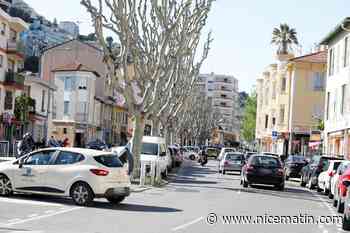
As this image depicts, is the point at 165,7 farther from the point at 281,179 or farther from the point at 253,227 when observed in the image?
the point at 253,227

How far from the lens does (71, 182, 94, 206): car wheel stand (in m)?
17.9

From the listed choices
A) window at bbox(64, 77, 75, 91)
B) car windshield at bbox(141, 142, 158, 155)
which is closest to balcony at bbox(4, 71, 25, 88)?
car windshield at bbox(141, 142, 158, 155)

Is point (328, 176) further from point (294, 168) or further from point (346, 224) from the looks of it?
point (294, 168)

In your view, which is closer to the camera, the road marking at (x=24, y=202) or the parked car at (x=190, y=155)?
the road marking at (x=24, y=202)

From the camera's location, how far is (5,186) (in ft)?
62.3

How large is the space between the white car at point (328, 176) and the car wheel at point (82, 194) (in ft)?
41.6

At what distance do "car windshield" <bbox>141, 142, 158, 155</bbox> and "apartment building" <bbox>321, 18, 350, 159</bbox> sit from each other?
49.4 feet

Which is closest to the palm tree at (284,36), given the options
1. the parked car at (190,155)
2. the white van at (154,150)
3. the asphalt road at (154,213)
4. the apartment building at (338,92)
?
the parked car at (190,155)

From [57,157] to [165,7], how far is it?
18.1 m

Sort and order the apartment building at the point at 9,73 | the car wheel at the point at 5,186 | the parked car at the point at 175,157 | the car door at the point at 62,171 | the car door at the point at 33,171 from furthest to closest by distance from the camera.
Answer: the apartment building at the point at 9,73, the parked car at the point at 175,157, the car wheel at the point at 5,186, the car door at the point at 33,171, the car door at the point at 62,171

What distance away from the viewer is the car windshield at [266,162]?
29.9 metres

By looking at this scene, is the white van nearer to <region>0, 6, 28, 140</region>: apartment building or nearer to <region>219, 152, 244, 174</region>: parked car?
<region>219, 152, 244, 174</region>: parked car

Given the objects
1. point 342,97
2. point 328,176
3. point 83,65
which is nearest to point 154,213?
point 328,176

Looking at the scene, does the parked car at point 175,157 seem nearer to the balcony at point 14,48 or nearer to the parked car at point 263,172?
the balcony at point 14,48
